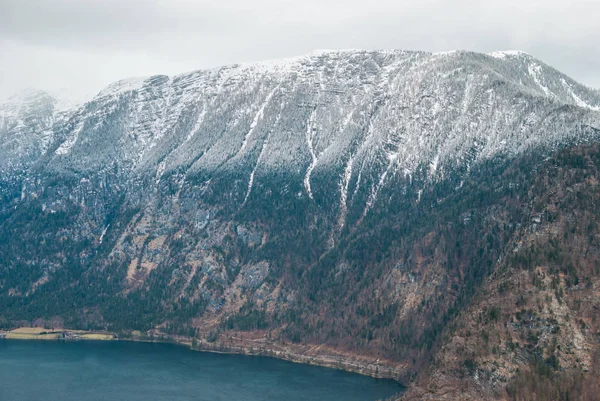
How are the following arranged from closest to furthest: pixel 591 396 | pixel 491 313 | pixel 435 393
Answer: pixel 591 396 → pixel 435 393 → pixel 491 313

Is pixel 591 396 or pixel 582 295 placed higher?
pixel 582 295

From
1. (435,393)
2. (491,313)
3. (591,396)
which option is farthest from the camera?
(491,313)

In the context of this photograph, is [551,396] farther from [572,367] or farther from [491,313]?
[491,313]

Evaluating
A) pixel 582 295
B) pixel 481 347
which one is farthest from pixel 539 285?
pixel 481 347

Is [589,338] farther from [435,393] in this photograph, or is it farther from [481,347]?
[435,393]

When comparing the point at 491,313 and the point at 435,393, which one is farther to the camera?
the point at 491,313

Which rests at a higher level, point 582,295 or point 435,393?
point 582,295

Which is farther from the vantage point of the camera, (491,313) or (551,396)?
(491,313)

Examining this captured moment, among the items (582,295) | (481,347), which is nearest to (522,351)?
(481,347)
